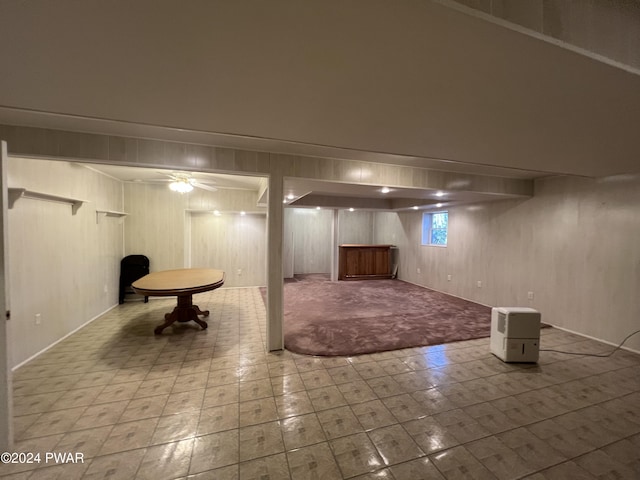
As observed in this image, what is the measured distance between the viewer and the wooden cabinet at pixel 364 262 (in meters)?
7.67

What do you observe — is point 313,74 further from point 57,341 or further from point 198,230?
point 198,230

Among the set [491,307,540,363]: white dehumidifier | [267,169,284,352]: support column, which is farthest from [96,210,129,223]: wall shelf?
[491,307,540,363]: white dehumidifier

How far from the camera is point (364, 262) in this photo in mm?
7812

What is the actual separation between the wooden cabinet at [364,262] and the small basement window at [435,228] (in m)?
1.36

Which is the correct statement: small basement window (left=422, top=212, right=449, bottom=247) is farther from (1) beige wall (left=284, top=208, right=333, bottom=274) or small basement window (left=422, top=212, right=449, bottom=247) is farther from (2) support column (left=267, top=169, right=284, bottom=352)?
(2) support column (left=267, top=169, right=284, bottom=352)

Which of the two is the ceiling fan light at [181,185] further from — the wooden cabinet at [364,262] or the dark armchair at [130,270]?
the wooden cabinet at [364,262]

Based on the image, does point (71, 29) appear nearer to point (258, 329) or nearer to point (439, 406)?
point (439, 406)

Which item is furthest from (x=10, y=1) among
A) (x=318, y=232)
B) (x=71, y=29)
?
(x=318, y=232)

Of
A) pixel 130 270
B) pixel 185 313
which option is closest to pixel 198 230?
pixel 130 270

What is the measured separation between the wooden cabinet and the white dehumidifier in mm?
4963

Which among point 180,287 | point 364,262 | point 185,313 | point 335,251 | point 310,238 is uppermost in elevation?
point 310,238

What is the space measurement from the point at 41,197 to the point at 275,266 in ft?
8.85

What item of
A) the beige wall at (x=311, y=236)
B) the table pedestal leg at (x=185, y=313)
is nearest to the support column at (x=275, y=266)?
the table pedestal leg at (x=185, y=313)

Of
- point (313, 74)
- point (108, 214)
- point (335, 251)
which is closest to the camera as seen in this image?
point (313, 74)
